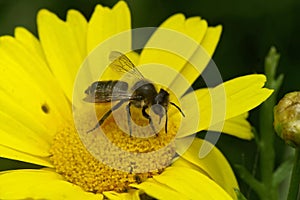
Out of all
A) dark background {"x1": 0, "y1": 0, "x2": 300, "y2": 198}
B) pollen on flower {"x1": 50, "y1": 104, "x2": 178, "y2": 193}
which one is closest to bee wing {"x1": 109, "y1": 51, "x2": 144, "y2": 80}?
pollen on flower {"x1": 50, "y1": 104, "x2": 178, "y2": 193}

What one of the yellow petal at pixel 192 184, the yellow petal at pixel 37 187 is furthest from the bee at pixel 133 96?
the yellow petal at pixel 37 187

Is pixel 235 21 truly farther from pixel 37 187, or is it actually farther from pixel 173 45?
pixel 37 187

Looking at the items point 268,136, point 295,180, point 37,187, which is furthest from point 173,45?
point 37,187

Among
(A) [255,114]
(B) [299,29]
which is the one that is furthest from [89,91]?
(B) [299,29]

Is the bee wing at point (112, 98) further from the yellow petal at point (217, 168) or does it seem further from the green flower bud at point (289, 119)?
the green flower bud at point (289, 119)

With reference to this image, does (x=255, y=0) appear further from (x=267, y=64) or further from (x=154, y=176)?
(x=154, y=176)

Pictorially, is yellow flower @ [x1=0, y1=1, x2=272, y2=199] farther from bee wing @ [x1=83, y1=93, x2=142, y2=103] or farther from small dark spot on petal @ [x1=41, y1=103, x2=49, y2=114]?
bee wing @ [x1=83, y1=93, x2=142, y2=103]
